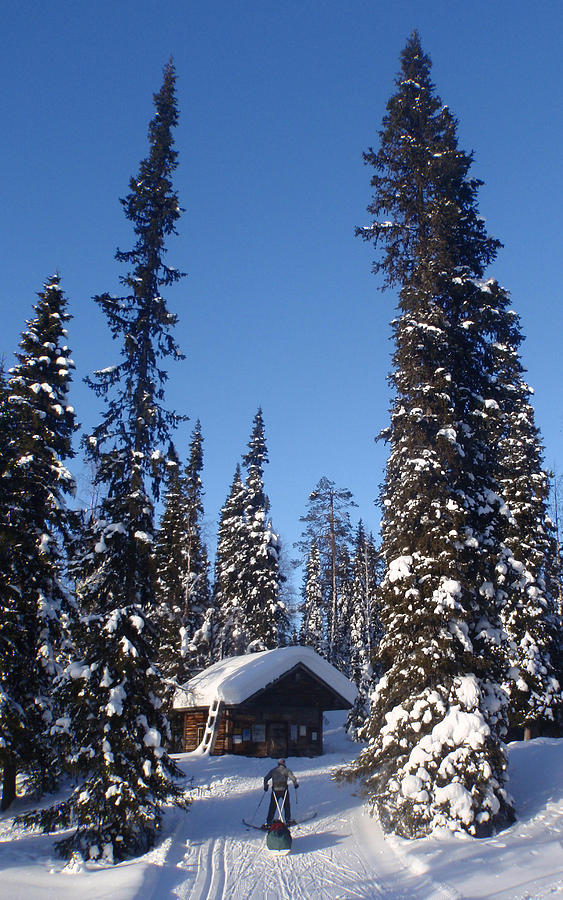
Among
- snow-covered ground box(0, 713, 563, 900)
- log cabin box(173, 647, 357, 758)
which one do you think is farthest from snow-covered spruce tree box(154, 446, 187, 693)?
snow-covered ground box(0, 713, 563, 900)

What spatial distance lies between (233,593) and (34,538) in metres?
22.3

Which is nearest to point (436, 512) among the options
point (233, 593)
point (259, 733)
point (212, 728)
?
point (212, 728)

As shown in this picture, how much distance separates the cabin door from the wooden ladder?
3.38 metres

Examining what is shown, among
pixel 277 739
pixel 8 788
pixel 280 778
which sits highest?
pixel 280 778

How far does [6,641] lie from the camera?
15.4 m

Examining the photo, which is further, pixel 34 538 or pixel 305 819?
pixel 34 538

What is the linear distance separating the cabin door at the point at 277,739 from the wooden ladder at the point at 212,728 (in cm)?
338

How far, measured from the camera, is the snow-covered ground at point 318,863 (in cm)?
936

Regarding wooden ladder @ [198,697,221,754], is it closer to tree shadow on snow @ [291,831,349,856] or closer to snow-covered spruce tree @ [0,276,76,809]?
snow-covered spruce tree @ [0,276,76,809]

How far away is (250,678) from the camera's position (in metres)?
27.9

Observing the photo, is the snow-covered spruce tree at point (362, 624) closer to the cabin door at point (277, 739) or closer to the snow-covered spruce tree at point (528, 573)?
the cabin door at point (277, 739)

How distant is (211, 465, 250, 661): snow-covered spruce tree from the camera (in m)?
37.5

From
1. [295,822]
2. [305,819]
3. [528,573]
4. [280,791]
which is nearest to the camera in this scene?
[295,822]

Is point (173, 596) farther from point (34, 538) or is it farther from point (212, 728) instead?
point (34, 538)
